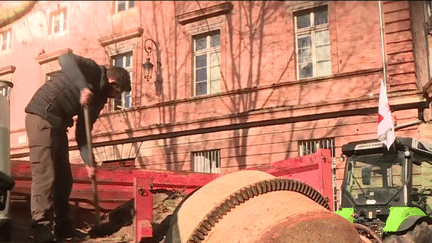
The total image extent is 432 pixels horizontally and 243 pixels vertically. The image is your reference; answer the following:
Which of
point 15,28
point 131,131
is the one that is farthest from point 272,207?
point 131,131

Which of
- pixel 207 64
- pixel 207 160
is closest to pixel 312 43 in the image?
pixel 207 64

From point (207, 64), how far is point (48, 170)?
12.7 meters

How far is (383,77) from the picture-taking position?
40.6ft

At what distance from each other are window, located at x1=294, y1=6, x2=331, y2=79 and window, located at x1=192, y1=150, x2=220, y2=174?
11.7 ft

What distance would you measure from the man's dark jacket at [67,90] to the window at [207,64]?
11.8 metres

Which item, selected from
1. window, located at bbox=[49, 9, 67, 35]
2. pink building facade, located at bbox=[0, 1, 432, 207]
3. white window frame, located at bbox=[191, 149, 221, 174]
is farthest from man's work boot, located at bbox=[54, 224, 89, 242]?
white window frame, located at bbox=[191, 149, 221, 174]

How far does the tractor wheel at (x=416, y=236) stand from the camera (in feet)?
14.9

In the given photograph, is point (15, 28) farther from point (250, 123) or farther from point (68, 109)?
point (250, 123)

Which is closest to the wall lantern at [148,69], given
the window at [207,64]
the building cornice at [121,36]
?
the window at [207,64]

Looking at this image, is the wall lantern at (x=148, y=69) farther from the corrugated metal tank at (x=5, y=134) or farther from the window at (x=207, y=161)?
the corrugated metal tank at (x=5, y=134)

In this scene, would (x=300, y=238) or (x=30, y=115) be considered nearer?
(x=300, y=238)

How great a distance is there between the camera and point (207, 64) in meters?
15.4

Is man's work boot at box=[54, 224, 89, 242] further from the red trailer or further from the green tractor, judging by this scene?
the green tractor

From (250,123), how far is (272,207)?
11.8 meters
